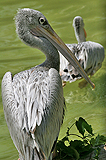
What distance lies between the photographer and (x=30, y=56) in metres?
6.10

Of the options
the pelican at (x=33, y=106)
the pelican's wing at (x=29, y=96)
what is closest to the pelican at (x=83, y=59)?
the pelican at (x=33, y=106)

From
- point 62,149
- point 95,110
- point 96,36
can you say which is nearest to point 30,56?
point 96,36

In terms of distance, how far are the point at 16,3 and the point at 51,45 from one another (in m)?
5.75

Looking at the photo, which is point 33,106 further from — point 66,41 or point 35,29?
point 66,41

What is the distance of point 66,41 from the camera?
6.58 m

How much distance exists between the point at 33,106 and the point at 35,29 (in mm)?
→ 957

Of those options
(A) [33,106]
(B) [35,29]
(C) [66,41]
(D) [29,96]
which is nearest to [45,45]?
(B) [35,29]

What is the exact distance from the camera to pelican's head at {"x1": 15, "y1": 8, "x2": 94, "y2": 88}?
3.07 m

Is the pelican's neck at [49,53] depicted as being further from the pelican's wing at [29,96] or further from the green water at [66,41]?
the green water at [66,41]

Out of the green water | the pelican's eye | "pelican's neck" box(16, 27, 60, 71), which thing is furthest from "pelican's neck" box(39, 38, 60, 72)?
the green water

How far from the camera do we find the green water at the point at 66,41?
4074 millimetres

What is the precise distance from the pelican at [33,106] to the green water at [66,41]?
966 millimetres

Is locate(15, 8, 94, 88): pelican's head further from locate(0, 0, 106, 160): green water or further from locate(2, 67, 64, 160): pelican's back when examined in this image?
locate(0, 0, 106, 160): green water

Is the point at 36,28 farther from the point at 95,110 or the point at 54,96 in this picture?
the point at 95,110
